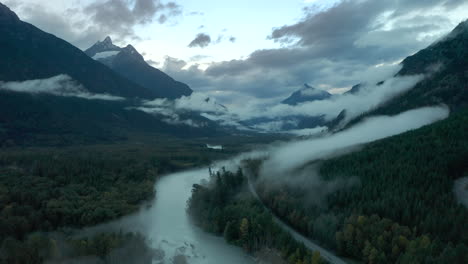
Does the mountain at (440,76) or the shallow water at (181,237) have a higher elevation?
the mountain at (440,76)

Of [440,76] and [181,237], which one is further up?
[440,76]

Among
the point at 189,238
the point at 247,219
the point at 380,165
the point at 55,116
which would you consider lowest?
the point at 189,238

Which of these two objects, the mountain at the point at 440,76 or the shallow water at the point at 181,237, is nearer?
the shallow water at the point at 181,237

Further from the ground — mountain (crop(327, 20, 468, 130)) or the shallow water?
mountain (crop(327, 20, 468, 130))

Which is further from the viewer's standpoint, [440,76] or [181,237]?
[440,76]

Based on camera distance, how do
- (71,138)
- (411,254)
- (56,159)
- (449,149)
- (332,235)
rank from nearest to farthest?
1. (411,254)
2. (332,235)
3. (449,149)
4. (56,159)
5. (71,138)

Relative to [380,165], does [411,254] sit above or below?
below

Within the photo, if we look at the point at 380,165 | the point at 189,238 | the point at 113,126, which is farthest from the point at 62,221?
the point at 113,126

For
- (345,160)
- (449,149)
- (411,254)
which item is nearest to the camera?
(411,254)

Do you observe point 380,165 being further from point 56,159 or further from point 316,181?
point 56,159

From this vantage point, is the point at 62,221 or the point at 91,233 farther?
the point at 62,221

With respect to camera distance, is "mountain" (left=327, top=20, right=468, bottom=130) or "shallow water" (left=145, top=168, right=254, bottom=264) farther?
"mountain" (left=327, top=20, right=468, bottom=130)
